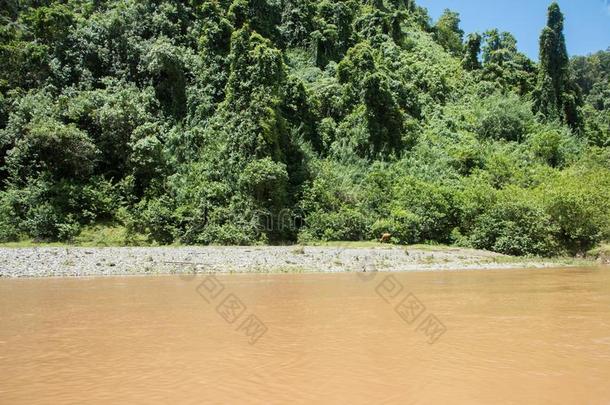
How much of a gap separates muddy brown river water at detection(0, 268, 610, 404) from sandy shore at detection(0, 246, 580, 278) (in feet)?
12.4

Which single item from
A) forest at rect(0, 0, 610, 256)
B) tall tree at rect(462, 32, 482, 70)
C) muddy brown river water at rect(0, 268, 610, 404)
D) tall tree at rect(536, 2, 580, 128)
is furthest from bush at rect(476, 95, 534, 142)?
muddy brown river water at rect(0, 268, 610, 404)

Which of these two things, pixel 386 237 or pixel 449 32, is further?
pixel 449 32

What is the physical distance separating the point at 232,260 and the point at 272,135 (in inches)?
447

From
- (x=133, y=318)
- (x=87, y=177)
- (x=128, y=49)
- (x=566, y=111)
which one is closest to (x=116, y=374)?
Answer: (x=133, y=318)

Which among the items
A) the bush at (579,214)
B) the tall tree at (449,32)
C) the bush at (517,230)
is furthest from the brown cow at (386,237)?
the tall tree at (449,32)

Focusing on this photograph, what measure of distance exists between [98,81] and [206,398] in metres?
35.7

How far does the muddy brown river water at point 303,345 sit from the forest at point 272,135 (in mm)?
13640

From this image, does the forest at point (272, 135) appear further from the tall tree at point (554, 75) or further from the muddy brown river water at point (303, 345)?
the muddy brown river water at point (303, 345)

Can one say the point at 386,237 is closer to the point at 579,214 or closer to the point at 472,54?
the point at 579,214

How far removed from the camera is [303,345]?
802cm

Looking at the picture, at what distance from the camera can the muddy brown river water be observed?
5.66 meters

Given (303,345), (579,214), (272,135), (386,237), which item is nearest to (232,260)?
(386,237)

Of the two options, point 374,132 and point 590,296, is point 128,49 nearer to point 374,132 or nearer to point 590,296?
point 374,132

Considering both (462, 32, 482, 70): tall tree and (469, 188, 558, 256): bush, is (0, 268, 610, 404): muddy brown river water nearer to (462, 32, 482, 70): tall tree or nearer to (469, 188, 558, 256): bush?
(469, 188, 558, 256): bush
